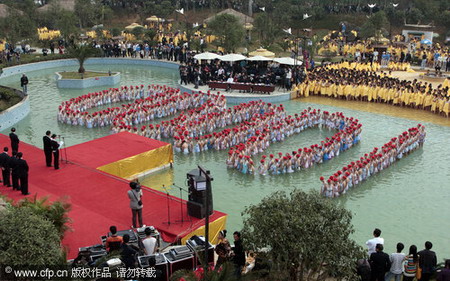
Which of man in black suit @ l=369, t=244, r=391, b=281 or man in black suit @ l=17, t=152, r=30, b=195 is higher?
man in black suit @ l=17, t=152, r=30, b=195

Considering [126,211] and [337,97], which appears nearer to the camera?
[126,211]

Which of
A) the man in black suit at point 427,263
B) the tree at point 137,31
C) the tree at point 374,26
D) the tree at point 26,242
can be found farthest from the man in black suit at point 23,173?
the tree at point 137,31

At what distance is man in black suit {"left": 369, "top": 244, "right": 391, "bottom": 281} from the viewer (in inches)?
352

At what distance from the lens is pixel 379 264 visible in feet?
29.4

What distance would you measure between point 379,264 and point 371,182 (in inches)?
255

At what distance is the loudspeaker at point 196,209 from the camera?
11.1 meters

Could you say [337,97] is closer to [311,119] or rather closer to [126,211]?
[311,119]

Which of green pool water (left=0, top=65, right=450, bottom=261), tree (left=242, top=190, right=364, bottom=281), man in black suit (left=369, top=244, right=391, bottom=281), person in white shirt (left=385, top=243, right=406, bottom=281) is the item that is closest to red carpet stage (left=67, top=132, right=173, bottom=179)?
Result: green pool water (left=0, top=65, right=450, bottom=261)

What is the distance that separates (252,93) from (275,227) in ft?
65.2

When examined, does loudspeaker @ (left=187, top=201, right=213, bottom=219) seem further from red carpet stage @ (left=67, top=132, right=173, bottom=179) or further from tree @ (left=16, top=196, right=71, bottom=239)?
red carpet stage @ (left=67, top=132, right=173, bottom=179)

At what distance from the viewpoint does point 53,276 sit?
23.6 feet

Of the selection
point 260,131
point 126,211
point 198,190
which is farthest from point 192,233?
point 260,131

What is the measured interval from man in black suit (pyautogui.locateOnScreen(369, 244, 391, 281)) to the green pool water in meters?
2.39

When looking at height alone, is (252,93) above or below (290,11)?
below
